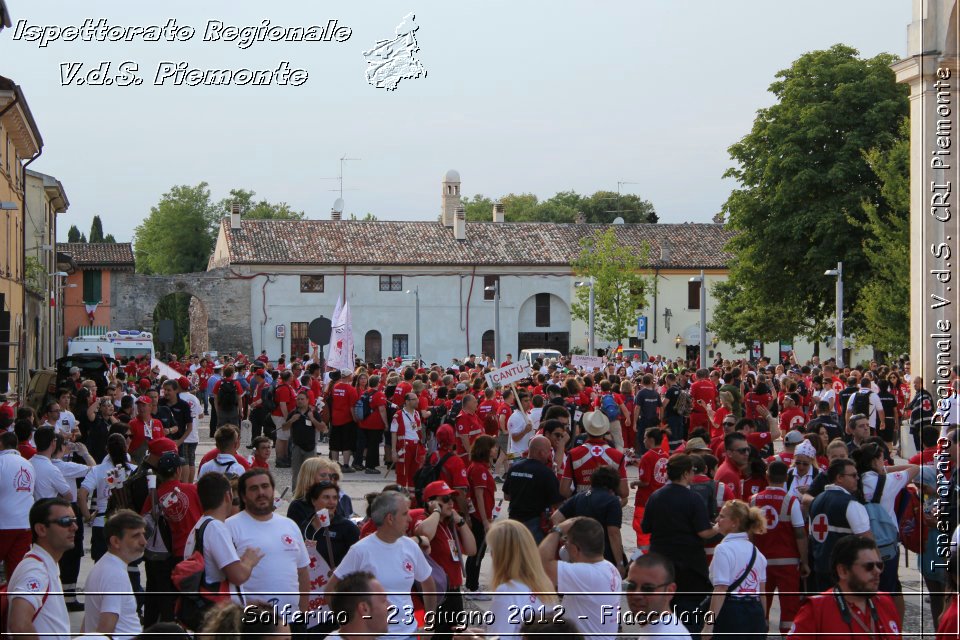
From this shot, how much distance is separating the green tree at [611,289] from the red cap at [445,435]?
46.7 m

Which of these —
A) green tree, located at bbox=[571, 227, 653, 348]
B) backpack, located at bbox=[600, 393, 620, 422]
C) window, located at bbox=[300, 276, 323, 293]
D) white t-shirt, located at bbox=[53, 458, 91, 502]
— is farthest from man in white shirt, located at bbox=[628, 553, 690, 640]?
window, located at bbox=[300, 276, 323, 293]

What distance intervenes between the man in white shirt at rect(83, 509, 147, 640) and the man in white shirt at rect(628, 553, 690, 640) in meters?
2.66

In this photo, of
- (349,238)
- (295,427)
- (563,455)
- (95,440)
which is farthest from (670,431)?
(349,238)

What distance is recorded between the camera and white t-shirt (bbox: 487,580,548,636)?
618cm

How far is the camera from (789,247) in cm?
4347

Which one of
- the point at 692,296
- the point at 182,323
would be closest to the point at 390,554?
the point at 692,296

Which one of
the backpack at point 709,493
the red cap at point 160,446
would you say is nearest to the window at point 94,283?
the red cap at point 160,446

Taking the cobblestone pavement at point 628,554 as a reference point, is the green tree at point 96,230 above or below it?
above

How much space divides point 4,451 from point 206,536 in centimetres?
402

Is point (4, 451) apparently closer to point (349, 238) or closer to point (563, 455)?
point (563, 455)

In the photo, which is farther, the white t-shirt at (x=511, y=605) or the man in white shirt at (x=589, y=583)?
the man in white shirt at (x=589, y=583)

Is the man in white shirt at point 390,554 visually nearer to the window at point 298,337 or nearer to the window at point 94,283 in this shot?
the window at point 298,337

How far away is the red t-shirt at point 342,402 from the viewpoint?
64.5 feet

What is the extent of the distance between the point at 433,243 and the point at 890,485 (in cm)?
5832
